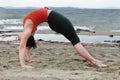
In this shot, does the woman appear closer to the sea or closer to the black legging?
the black legging

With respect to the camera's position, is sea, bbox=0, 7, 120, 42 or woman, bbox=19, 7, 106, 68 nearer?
woman, bbox=19, 7, 106, 68

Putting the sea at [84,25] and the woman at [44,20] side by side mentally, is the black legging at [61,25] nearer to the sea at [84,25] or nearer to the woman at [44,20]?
the woman at [44,20]

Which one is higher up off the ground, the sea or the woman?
the woman

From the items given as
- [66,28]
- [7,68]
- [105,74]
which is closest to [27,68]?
[7,68]

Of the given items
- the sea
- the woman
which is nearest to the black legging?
the woman

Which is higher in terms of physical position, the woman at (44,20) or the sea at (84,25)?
the woman at (44,20)

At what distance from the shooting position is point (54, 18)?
315 inches

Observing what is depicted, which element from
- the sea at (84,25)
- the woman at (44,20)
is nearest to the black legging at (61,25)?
the woman at (44,20)

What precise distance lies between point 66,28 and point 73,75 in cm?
128

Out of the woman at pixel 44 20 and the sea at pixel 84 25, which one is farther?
the sea at pixel 84 25

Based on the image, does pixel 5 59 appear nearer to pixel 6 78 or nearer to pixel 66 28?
pixel 66 28

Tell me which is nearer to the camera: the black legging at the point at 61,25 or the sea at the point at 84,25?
the black legging at the point at 61,25

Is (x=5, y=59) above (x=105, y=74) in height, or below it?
below

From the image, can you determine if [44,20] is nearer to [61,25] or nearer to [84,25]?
[61,25]
